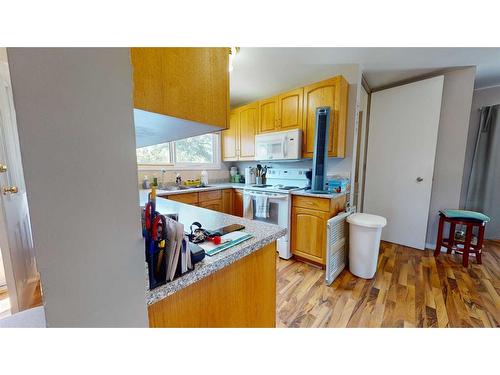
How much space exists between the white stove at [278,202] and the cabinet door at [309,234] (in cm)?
9

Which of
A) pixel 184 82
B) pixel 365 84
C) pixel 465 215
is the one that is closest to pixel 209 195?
pixel 184 82

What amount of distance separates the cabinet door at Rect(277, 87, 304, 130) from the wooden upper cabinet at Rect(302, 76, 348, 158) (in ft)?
0.22

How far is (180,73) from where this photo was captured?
1.67 ft

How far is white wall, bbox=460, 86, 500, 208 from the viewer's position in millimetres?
2697

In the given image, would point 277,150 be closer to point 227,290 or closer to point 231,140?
point 231,140

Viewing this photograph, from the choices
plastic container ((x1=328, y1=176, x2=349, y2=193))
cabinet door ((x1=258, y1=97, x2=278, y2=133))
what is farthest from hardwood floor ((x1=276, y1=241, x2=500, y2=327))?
cabinet door ((x1=258, y1=97, x2=278, y2=133))

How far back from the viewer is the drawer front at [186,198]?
2223 mm

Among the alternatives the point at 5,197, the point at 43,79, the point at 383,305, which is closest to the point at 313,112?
the point at 383,305

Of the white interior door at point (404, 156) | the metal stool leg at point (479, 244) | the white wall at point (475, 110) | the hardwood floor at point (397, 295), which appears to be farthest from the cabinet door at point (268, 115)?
the white wall at point (475, 110)

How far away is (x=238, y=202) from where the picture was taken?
287 cm

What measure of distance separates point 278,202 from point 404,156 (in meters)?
1.89

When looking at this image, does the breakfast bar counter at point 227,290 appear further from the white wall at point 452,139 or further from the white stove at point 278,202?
the white wall at point 452,139

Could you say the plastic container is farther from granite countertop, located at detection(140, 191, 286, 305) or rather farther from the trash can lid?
granite countertop, located at detection(140, 191, 286, 305)
